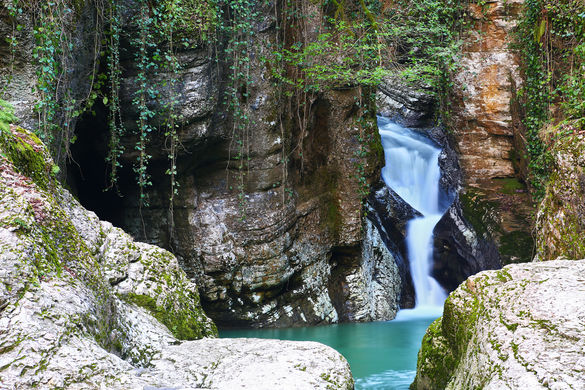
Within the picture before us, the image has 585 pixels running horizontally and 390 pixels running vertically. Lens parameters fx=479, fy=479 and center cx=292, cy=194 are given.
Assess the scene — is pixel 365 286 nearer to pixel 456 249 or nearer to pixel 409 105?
pixel 456 249

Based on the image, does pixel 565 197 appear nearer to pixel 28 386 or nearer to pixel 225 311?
pixel 28 386

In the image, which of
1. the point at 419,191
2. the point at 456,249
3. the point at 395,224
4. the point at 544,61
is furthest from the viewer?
the point at 419,191

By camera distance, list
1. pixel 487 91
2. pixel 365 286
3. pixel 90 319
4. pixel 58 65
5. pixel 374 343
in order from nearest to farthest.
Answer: pixel 90 319
pixel 58 65
pixel 374 343
pixel 365 286
pixel 487 91

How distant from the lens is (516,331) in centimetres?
301

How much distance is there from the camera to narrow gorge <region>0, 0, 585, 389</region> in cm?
305

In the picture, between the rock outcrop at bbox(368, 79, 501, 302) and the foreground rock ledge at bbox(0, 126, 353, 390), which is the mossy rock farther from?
the rock outcrop at bbox(368, 79, 501, 302)

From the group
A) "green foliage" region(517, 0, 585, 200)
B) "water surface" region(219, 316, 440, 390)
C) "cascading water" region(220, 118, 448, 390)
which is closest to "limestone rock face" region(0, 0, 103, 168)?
"water surface" region(219, 316, 440, 390)

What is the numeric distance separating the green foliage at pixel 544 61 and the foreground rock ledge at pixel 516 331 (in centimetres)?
449

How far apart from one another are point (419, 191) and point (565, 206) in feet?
25.5

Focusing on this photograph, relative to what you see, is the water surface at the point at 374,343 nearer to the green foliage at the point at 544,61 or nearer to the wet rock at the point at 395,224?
the wet rock at the point at 395,224

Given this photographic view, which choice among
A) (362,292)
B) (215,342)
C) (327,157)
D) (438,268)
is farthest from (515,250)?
(215,342)

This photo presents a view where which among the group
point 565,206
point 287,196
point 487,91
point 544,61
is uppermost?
point 544,61

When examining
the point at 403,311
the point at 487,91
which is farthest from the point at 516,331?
the point at 487,91

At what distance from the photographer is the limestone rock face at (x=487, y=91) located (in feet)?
37.5
